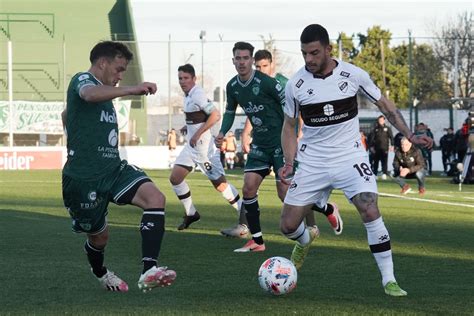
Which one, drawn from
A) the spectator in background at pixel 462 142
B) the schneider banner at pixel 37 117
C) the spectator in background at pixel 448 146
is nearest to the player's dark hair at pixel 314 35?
the spectator in background at pixel 462 142

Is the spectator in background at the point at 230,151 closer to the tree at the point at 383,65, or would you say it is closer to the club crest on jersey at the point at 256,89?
the tree at the point at 383,65

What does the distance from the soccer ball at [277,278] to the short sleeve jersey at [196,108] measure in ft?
21.0

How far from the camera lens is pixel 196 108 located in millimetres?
14508

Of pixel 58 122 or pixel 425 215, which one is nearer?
pixel 425 215

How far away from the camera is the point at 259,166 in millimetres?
11719

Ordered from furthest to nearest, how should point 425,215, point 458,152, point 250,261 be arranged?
point 458,152 → point 425,215 → point 250,261

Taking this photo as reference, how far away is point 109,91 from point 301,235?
2.61 meters

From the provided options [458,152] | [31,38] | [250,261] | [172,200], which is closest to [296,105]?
[250,261]

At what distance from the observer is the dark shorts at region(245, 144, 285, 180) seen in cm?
1166

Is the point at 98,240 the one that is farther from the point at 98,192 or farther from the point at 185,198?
the point at 185,198

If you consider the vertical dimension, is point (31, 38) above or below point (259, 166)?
above

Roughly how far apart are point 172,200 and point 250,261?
11.0 m

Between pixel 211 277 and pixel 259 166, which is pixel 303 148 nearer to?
pixel 211 277

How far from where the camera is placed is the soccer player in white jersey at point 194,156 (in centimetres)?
1427
